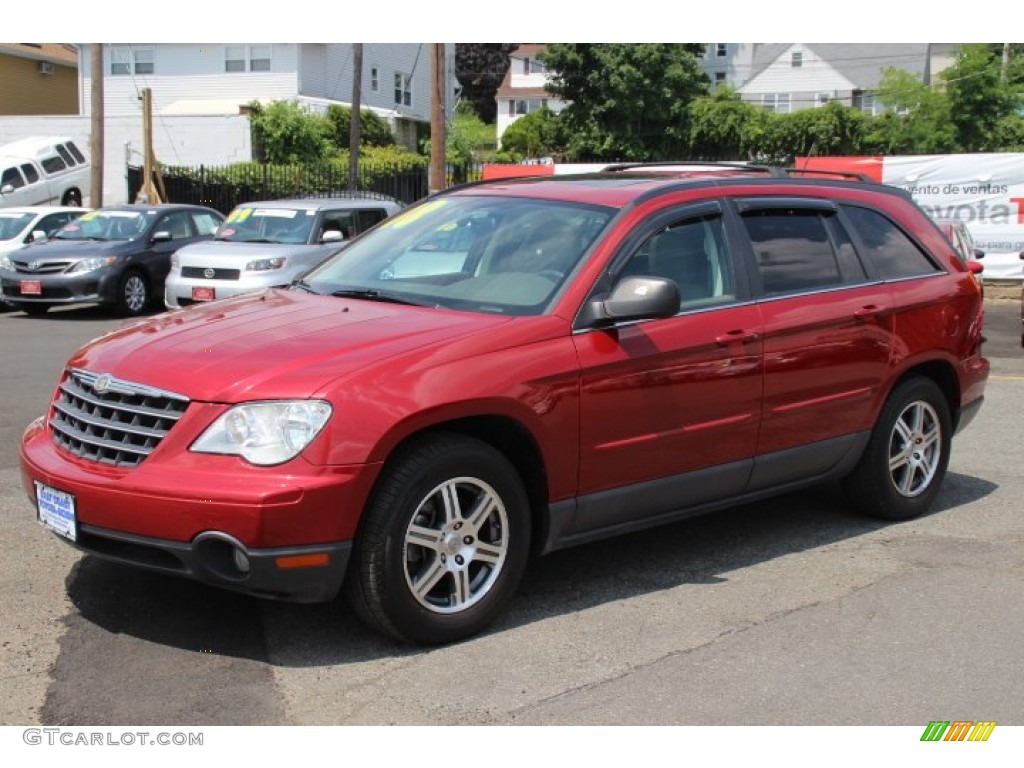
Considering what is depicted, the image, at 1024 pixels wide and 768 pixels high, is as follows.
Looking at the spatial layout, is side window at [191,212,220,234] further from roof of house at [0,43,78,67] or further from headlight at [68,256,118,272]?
roof of house at [0,43,78,67]

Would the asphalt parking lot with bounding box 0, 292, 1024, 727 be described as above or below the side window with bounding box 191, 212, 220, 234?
below

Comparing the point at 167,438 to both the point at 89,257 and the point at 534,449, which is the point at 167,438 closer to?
the point at 534,449

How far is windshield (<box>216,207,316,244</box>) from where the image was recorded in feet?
51.4

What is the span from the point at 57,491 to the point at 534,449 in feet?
5.90

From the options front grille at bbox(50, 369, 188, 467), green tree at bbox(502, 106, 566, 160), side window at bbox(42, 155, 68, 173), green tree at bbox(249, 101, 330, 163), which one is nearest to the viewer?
front grille at bbox(50, 369, 188, 467)

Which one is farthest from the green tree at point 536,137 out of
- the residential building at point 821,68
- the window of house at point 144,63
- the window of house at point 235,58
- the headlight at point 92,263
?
the headlight at point 92,263

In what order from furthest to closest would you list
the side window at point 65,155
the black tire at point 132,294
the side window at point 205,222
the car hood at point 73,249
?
the side window at point 65,155 < the side window at point 205,222 < the black tire at point 132,294 < the car hood at point 73,249

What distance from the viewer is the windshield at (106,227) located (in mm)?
17578

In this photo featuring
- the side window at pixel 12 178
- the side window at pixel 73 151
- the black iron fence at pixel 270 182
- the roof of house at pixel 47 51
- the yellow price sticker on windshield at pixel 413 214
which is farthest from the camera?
the roof of house at pixel 47 51

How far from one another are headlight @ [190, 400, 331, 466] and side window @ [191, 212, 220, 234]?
15011 mm

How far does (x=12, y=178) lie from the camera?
94.2ft

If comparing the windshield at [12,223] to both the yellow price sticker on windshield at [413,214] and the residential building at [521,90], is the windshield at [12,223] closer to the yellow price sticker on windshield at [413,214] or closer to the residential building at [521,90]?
the yellow price sticker on windshield at [413,214]

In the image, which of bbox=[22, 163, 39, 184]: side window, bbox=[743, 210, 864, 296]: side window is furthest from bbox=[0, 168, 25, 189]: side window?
bbox=[743, 210, 864, 296]: side window

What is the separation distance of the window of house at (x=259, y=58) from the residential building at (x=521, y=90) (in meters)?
38.3
